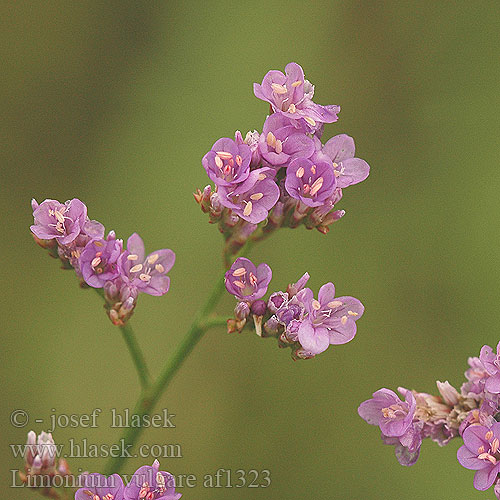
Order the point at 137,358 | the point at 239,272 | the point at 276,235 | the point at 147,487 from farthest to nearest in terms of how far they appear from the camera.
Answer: the point at 276,235, the point at 137,358, the point at 239,272, the point at 147,487

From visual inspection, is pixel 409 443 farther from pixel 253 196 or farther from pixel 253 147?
pixel 253 147

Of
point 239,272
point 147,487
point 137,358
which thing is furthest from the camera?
point 137,358

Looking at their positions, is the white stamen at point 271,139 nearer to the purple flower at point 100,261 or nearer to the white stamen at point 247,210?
the white stamen at point 247,210

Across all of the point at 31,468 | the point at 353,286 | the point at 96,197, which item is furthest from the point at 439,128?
the point at 31,468

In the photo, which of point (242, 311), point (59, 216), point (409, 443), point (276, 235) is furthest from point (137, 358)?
point (276, 235)

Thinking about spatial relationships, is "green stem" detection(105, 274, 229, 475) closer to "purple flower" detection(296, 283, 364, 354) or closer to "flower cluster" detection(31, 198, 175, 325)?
"flower cluster" detection(31, 198, 175, 325)

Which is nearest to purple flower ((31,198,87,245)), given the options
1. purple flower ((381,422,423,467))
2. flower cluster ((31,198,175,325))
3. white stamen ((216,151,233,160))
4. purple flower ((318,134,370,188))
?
flower cluster ((31,198,175,325))

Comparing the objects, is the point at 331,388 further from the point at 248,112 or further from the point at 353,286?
the point at 248,112
